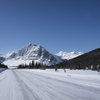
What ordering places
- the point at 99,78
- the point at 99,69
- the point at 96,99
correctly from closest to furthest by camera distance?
1. the point at 96,99
2. the point at 99,78
3. the point at 99,69

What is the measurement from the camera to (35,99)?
21.3 feet

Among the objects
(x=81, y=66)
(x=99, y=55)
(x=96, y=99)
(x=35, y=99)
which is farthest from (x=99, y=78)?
(x=81, y=66)

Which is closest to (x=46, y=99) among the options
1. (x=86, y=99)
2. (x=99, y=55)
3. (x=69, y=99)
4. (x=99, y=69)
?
(x=69, y=99)

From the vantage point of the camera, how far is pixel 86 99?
646 cm

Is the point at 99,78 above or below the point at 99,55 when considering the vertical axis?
below

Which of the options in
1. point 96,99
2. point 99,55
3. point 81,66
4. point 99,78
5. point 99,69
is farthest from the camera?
point 81,66

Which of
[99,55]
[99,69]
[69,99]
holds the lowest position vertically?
[69,99]

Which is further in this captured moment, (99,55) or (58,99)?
(99,55)

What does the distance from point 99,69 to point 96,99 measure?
15723 millimetres

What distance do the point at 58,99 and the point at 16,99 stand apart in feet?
5.92

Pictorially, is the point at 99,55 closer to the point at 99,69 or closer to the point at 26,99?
the point at 99,69

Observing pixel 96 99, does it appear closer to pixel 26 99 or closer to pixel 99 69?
pixel 26 99

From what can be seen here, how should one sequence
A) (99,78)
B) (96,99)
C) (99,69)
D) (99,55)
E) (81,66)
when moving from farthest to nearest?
(81,66) < (99,55) < (99,69) < (99,78) < (96,99)

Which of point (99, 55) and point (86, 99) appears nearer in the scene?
point (86, 99)
